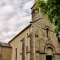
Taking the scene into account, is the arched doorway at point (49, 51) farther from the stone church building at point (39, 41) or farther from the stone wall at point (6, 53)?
the stone wall at point (6, 53)

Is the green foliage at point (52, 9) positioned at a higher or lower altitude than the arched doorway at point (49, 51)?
higher

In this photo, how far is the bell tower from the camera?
102 ft

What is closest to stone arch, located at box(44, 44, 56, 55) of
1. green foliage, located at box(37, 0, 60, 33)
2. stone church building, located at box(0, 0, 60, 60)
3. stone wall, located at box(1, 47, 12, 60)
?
stone church building, located at box(0, 0, 60, 60)

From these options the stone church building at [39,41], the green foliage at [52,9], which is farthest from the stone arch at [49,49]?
the green foliage at [52,9]

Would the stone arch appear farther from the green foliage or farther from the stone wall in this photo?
the stone wall

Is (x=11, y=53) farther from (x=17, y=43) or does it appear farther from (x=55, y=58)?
(x=55, y=58)

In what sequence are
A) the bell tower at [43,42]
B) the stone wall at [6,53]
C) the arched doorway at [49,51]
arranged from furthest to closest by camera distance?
the stone wall at [6,53], the arched doorway at [49,51], the bell tower at [43,42]

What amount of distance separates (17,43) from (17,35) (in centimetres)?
159

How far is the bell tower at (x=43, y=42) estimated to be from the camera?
31.1 meters

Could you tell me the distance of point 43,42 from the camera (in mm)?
32406

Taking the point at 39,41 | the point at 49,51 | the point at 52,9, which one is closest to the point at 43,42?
the point at 39,41

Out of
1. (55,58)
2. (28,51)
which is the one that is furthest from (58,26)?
(55,58)

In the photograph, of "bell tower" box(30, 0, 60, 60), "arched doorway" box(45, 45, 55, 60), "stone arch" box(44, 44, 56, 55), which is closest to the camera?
"bell tower" box(30, 0, 60, 60)

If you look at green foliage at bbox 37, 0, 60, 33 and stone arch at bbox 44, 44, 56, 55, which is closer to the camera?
Answer: green foliage at bbox 37, 0, 60, 33
